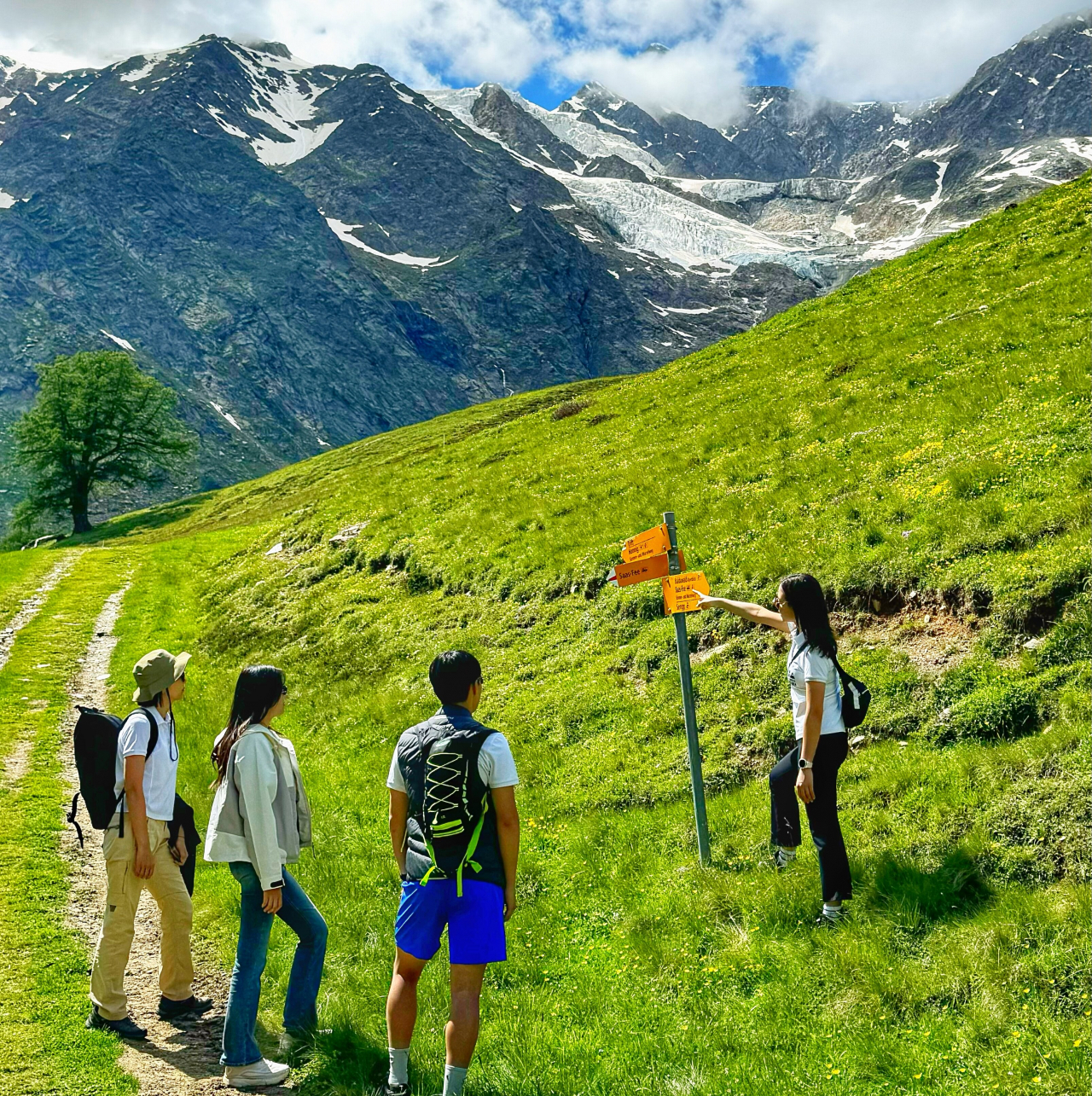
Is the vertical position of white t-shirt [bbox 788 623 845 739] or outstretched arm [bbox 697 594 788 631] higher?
outstretched arm [bbox 697 594 788 631]

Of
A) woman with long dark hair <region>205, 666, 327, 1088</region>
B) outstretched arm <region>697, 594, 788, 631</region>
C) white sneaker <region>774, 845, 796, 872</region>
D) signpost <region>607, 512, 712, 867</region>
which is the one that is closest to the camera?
A: woman with long dark hair <region>205, 666, 327, 1088</region>

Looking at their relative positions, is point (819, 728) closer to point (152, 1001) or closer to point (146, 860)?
point (146, 860)

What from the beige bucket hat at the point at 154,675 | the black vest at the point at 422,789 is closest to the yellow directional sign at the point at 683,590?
the black vest at the point at 422,789

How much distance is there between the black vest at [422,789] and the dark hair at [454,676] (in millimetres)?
114

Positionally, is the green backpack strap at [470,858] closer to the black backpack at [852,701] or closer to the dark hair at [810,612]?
the dark hair at [810,612]

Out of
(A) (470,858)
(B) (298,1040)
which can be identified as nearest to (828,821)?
(A) (470,858)

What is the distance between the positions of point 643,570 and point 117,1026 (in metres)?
7.28

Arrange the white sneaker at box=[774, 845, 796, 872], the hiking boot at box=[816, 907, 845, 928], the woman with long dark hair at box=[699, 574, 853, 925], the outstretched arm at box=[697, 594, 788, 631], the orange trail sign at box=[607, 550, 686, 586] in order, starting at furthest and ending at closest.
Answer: the orange trail sign at box=[607, 550, 686, 586], the outstretched arm at box=[697, 594, 788, 631], the white sneaker at box=[774, 845, 796, 872], the woman with long dark hair at box=[699, 574, 853, 925], the hiking boot at box=[816, 907, 845, 928]

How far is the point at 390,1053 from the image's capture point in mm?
6844

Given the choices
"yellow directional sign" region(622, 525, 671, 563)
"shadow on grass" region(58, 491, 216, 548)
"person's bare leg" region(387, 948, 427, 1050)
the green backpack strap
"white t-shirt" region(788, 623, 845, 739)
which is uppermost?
"shadow on grass" region(58, 491, 216, 548)

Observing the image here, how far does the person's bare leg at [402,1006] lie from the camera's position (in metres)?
6.80

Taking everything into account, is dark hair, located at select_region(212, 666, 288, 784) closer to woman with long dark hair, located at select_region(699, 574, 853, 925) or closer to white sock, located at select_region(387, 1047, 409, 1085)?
white sock, located at select_region(387, 1047, 409, 1085)

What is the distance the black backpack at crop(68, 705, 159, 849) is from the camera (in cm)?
848

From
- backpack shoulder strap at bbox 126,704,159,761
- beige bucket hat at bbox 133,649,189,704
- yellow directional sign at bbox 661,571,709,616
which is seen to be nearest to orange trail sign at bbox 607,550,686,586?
yellow directional sign at bbox 661,571,709,616
